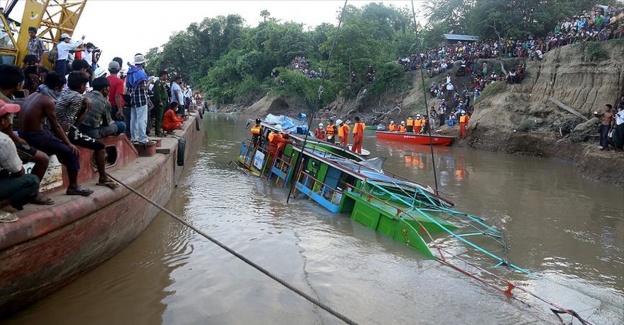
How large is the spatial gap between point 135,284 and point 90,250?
77cm

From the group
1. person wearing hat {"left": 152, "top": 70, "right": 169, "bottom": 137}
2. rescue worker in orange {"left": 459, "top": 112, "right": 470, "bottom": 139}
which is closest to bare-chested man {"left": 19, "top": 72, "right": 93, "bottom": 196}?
person wearing hat {"left": 152, "top": 70, "right": 169, "bottom": 137}

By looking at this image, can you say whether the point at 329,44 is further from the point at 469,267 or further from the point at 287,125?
the point at 469,267

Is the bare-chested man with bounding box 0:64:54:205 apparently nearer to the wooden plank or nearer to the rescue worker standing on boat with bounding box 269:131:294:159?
the rescue worker standing on boat with bounding box 269:131:294:159

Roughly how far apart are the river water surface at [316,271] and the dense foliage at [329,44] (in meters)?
17.1

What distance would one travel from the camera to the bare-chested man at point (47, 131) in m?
4.85

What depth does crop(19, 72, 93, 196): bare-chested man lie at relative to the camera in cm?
485

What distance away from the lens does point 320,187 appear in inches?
450

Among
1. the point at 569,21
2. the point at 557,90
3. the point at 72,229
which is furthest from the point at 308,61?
the point at 72,229

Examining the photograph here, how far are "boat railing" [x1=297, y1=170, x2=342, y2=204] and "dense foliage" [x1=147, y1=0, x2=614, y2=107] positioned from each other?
50.3 feet

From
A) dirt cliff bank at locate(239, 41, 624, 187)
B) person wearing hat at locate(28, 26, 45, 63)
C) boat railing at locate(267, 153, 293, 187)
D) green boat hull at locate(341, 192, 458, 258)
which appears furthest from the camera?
dirt cliff bank at locate(239, 41, 624, 187)

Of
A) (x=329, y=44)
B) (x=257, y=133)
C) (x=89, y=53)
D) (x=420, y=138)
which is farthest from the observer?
(x=329, y=44)

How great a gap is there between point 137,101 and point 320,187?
463cm

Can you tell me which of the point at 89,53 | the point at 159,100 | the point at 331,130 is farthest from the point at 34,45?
the point at 331,130

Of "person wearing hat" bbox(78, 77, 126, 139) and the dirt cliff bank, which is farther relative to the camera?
the dirt cliff bank
